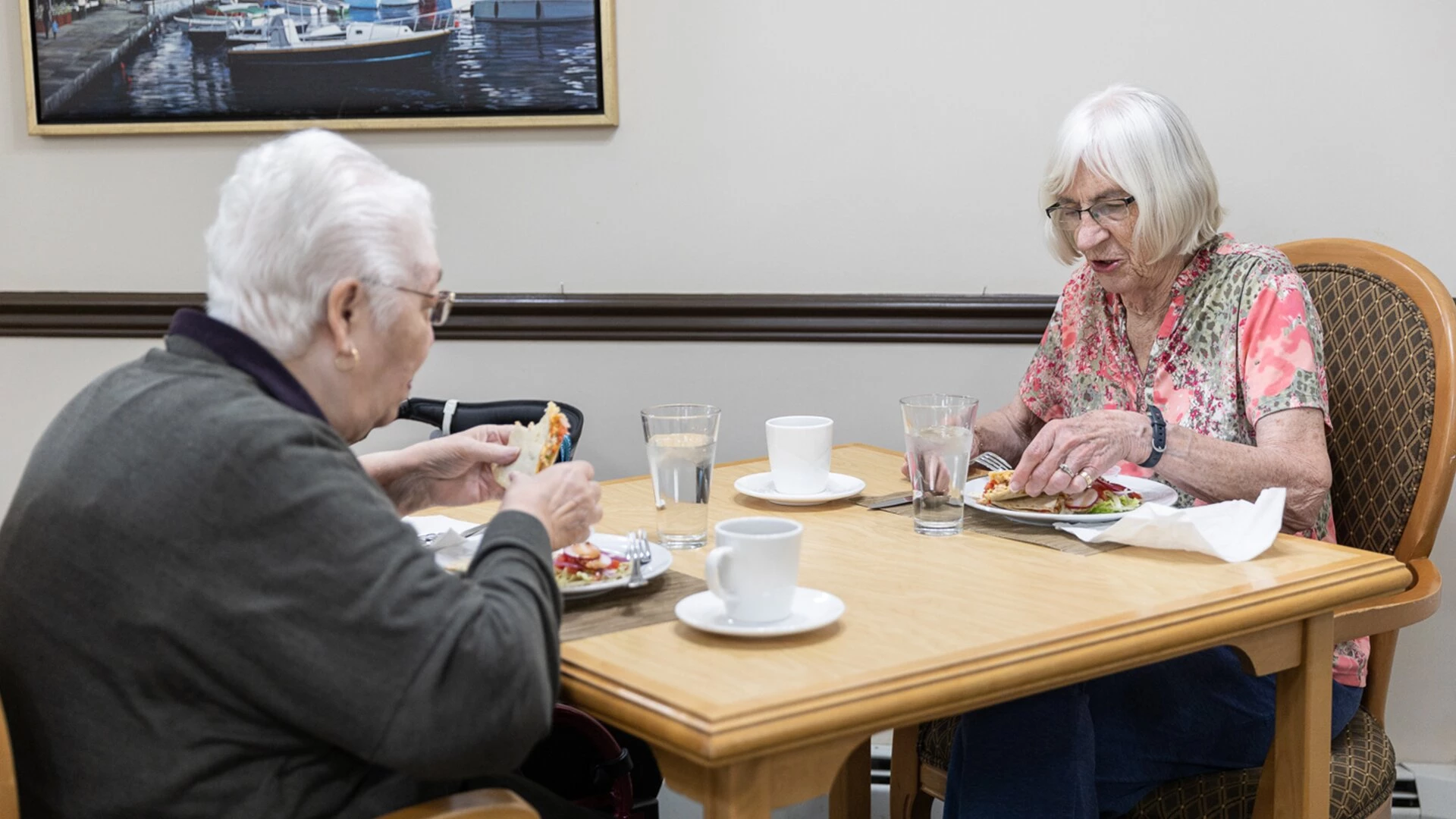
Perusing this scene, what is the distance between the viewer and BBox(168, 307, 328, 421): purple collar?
3.67 feet

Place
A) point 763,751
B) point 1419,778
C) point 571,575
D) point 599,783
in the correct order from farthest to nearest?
point 1419,778, point 599,783, point 571,575, point 763,751

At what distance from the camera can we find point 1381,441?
76.0 inches

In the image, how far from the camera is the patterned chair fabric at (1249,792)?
5.10 feet

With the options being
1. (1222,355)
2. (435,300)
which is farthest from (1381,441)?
(435,300)

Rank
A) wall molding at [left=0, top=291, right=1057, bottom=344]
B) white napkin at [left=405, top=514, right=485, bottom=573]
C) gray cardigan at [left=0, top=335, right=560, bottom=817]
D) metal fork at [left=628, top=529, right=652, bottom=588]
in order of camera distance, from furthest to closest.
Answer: wall molding at [left=0, top=291, right=1057, bottom=344]
white napkin at [left=405, top=514, right=485, bottom=573]
metal fork at [left=628, top=529, right=652, bottom=588]
gray cardigan at [left=0, top=335, right=560, bottom=817]

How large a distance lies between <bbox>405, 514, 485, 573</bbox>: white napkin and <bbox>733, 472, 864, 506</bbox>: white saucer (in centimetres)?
38

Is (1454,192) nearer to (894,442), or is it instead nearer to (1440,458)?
(1440,458)

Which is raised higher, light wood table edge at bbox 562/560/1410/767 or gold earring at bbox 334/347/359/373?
gold earring at bbox 334/347/359/373

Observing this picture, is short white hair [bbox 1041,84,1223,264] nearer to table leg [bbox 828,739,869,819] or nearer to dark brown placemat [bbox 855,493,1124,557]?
dark brown placemat [bbox 855,493,1124,557]

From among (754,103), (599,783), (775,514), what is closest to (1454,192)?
(754,103)

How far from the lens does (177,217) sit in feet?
9.23

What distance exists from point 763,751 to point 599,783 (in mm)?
808

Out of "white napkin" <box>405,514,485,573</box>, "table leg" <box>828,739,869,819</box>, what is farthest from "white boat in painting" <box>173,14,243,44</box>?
"table leg" <box>828,739,869,819</box>

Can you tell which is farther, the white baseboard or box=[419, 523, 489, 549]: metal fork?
the white baseboard
